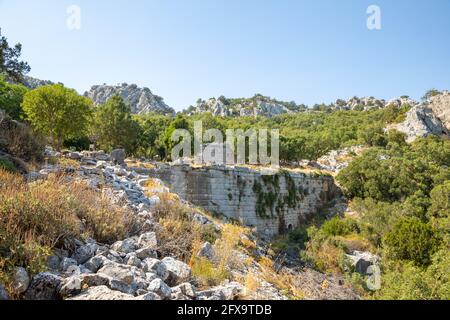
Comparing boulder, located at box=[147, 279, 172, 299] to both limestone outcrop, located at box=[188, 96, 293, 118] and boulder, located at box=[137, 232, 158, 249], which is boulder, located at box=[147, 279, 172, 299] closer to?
boulder, located at box=[137, 232, 158, 249]

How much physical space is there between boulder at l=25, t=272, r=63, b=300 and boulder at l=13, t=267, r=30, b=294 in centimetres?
5

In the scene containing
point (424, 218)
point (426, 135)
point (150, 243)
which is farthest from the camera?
point (426, 135)

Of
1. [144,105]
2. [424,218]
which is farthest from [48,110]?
[144,105]

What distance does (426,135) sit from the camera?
3984 cm

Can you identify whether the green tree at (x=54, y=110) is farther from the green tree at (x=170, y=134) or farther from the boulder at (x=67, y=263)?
the boulder at (x=67, y=263)

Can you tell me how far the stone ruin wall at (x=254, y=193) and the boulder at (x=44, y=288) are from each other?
1150cm

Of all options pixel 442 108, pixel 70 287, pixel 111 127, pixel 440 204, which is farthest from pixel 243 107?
pixel 70 287

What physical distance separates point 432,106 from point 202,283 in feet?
193

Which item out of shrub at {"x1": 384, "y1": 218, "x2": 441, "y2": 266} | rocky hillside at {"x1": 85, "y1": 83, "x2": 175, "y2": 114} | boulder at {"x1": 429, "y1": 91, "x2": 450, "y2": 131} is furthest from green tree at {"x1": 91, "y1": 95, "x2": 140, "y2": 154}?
rocky hillside at {"x1": 85, "y1": 83, "x2": 175, "y2": 114}

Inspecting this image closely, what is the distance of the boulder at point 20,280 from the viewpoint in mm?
2666

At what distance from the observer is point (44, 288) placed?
9.04 feet

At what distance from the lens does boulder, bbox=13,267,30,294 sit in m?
2.67

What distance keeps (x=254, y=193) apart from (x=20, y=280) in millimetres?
16310
